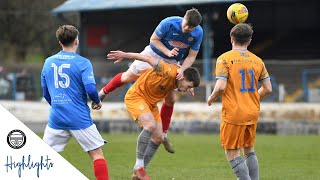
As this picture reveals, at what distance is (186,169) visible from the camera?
14695mm

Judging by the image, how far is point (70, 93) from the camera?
10.5m

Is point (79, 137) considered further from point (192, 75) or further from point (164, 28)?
point (164, 28)

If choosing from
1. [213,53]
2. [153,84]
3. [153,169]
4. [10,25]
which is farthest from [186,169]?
[10,25]

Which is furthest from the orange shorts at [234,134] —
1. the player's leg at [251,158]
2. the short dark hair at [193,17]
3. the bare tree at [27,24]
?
the bare tree at [27,24]

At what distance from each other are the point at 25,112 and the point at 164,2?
7900 mm

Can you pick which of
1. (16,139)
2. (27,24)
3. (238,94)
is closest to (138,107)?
(238,94)

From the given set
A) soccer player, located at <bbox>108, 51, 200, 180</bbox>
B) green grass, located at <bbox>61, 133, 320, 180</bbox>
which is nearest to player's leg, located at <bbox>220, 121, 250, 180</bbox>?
soccer player, located at <bbox>108, 51, 200, 180</bbox>

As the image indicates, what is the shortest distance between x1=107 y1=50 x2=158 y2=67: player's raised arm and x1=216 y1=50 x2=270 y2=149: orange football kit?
1455 millimetres

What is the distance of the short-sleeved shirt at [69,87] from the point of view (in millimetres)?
10453

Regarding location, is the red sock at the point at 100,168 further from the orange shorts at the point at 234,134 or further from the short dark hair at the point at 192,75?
the short dark hair at the point at 192,75

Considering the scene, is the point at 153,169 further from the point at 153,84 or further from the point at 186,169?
the point at 153,84

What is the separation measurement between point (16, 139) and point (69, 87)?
118 cm

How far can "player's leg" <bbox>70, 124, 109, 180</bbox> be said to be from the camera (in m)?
10.6

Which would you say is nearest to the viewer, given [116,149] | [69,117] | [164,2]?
[69,117]
